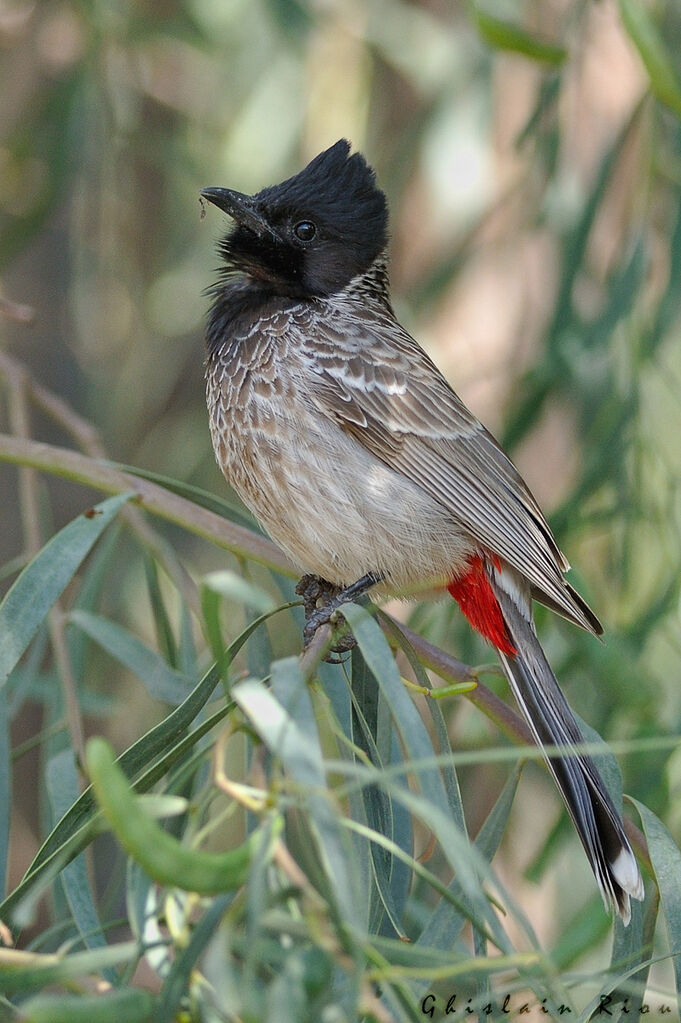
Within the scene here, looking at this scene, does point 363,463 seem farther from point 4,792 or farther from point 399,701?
point 399,701

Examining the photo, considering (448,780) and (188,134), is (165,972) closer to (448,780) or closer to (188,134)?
(448,780)

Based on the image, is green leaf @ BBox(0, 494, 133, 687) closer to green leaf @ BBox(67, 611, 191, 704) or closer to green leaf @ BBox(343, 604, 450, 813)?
green leaf @ BBox(67, 611, 191, 704)

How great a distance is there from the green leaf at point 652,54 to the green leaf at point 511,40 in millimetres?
152

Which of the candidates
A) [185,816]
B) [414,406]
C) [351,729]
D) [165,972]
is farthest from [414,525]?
[165,972]

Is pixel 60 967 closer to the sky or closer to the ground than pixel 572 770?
closer to the ground

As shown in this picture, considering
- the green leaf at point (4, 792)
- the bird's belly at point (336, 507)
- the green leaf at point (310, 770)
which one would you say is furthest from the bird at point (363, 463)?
the green leaf at point (310, 770)

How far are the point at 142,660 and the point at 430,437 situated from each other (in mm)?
645

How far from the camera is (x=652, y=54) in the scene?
1935 millimetres

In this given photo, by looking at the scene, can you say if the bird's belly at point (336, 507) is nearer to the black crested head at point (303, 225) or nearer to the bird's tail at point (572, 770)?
the bird's tail at point (572, 770)

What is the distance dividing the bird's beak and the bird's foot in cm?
68

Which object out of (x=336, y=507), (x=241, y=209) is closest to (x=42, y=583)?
(x=336, y=507)

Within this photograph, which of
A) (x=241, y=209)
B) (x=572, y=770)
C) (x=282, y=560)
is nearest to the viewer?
(x=572, y=770)

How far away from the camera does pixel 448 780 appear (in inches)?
57.7

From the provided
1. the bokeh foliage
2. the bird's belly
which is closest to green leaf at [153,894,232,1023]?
the bokeh foliage
